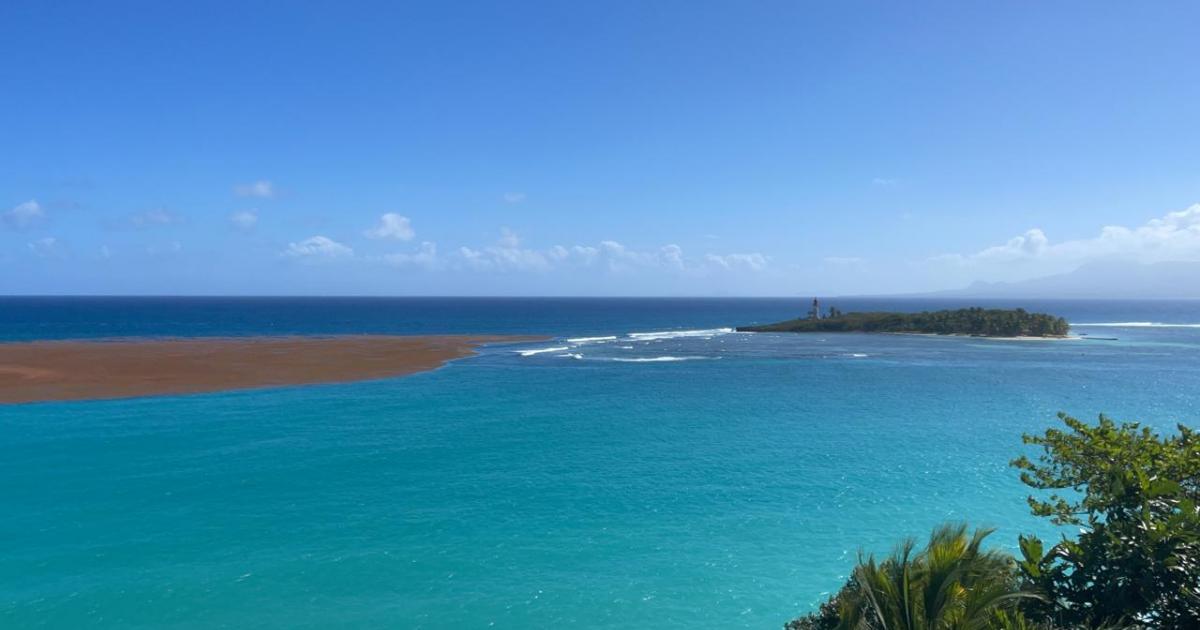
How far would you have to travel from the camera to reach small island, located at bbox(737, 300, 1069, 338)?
98938 millimetres

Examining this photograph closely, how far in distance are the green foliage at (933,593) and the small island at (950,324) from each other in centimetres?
10580

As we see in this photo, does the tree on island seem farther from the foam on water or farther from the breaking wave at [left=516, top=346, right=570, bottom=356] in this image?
the foam on water

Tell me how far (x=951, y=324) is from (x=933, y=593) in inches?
4335

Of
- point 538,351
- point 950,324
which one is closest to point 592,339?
point 538,351

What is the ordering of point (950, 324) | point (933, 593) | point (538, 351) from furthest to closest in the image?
point (950, 324)
point (538, 351)
point (933, 593)

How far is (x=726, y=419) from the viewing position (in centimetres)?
3650

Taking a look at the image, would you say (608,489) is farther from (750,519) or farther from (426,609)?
(426,609)

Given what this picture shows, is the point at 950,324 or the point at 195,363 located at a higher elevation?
the point at 950,324

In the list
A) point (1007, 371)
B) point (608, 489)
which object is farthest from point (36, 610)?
point (1007, 371)

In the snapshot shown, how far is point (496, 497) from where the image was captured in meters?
22.9

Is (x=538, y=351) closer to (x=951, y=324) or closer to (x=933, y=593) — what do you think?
(x=951, y=324)

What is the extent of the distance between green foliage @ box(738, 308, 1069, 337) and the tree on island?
102m

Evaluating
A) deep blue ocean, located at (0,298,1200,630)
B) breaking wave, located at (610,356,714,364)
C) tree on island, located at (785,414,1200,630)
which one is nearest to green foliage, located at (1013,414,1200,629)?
tree on island, located at (785,414,1200,630)

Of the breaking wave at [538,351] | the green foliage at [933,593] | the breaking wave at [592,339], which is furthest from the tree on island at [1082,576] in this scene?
the breaking wave at [592,339]
